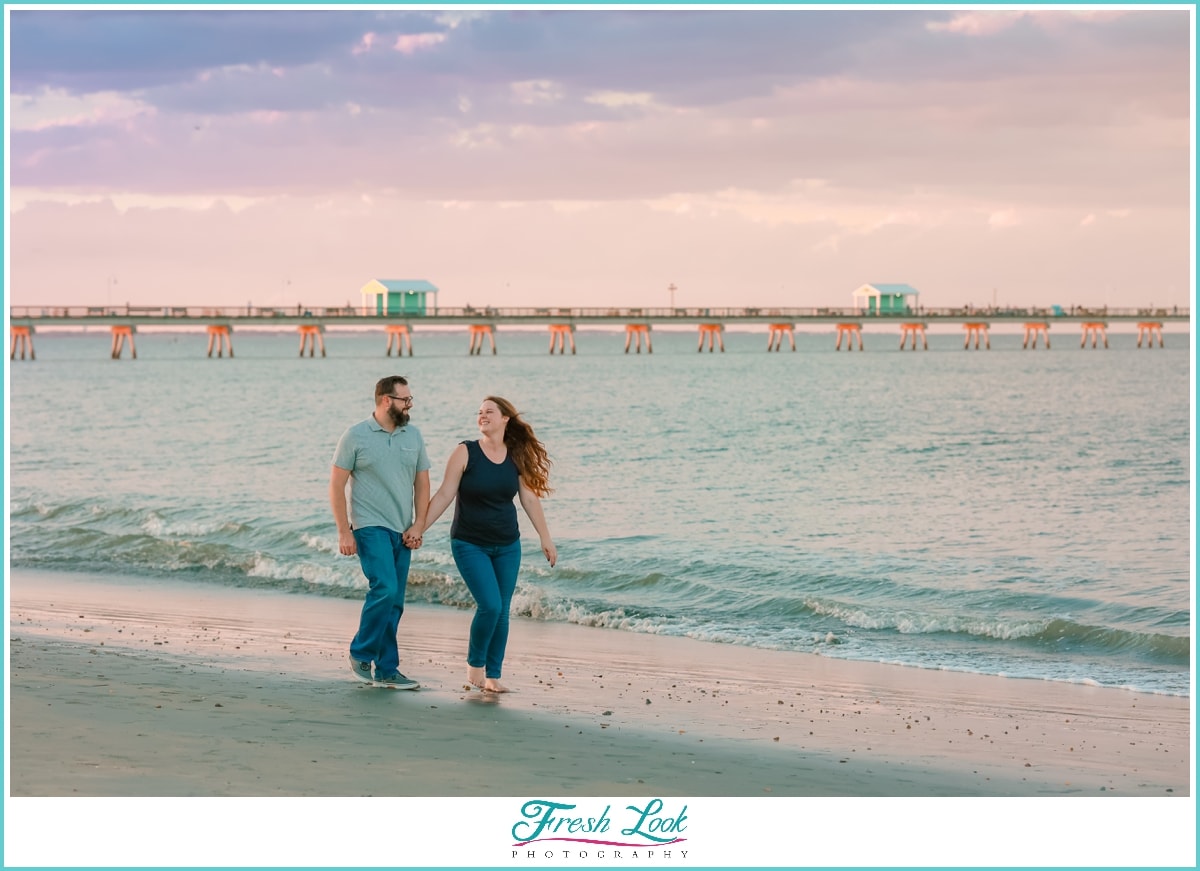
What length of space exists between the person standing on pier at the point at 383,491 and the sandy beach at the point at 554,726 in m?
0.77

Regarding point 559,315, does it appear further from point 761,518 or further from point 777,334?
point 761,518

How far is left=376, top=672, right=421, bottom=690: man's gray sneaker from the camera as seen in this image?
7.90 meters

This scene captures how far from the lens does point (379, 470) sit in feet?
24.6

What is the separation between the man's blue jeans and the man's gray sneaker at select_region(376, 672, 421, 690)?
3cm

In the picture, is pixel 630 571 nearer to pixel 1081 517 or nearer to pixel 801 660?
pixel 801 660

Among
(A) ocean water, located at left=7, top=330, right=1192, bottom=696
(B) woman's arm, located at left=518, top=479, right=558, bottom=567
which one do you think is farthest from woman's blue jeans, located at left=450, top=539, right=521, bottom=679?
(A) ocean water, located at left=7, top=330, right=1192, bottom=696

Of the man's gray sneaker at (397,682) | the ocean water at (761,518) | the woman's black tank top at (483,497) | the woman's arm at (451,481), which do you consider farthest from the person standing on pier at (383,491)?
the ocean water at (761,518)

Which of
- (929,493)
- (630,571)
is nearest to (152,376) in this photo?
(929,493)

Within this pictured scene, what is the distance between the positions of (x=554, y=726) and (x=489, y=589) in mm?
848

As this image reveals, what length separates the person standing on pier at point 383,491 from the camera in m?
7.49

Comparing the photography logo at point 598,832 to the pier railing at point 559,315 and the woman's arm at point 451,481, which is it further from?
the pier railing at point 559,315

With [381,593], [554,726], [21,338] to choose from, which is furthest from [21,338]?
[554,726]

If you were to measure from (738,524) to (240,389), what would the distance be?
46.2m

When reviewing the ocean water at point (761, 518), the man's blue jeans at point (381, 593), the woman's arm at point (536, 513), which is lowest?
the ocean water at point (761, 518)
